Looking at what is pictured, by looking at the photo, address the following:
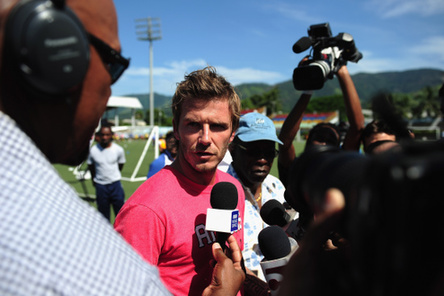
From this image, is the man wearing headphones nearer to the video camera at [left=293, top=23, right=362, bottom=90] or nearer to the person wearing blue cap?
the video camera at [left=293, top=23, right=362, bottom=90]

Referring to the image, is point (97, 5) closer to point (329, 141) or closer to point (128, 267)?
point (128, 267)

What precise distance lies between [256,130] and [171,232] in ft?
5.43

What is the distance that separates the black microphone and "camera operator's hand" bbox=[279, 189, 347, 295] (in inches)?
74.1

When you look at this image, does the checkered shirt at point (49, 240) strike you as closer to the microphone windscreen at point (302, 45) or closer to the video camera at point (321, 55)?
the video camera at point (321, 55)

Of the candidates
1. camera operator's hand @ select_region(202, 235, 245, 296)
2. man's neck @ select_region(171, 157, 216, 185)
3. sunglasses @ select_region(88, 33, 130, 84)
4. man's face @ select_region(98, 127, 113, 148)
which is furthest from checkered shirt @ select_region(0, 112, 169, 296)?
man's face @ select_region(98, 127, 113, 148)

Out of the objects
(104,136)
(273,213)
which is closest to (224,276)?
(273,213)

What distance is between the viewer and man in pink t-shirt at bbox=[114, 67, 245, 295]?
172 centimetres

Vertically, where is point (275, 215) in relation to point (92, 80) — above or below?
below

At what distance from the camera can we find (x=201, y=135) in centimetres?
214

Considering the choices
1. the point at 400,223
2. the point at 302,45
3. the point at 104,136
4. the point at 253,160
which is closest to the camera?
the point at 400,223

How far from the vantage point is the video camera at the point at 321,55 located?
7.51 feet

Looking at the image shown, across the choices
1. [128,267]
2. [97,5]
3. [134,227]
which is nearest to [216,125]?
[134,227]

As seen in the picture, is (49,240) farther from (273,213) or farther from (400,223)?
(273,213)

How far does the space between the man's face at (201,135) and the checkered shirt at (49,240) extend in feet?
4.19
